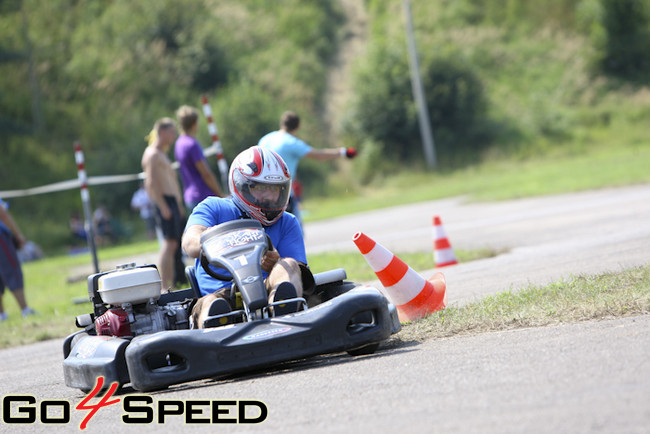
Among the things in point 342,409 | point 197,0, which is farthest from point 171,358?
point 197,0

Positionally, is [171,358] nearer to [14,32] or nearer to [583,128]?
[583,128]

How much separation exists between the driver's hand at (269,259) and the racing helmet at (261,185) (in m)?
0.36

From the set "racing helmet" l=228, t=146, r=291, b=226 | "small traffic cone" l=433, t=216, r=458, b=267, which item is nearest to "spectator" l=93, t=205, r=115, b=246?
"small traffic cone" l=433, t=216, r=458, b=267

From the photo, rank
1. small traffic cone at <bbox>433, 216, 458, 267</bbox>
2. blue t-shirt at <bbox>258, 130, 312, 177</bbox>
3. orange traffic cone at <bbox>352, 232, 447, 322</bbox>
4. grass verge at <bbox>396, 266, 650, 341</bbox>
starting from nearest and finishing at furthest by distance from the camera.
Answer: grass verge at <bbox>396, 266, 650, 341</bbox> < orange traffic cone at <bbox>352, 232, 447, 322</bbox> < small traffic cone at <bbox>433, 216, 458, 267</bbox> < blue t-shirt at <bbox>258, 130, 312, 177</bbox>

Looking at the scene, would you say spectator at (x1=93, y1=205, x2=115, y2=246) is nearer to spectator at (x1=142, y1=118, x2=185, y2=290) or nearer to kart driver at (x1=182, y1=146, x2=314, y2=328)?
spectator at (x1=142, y1=118, x2=185, y2=290)

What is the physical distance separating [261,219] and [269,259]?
40cm

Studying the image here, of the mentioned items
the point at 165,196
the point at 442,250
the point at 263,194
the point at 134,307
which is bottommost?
the point at 442,250

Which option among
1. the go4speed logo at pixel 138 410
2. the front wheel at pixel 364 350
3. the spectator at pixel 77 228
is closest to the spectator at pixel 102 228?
the spectator at pixel 77 228

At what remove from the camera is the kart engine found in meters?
5.15

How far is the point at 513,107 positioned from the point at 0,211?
3161 cm

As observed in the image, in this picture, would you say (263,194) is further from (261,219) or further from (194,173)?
(194,173)

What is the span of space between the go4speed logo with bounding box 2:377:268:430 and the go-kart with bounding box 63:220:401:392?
129 mm

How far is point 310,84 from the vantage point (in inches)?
1724

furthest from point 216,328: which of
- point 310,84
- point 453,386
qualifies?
point 310,84
